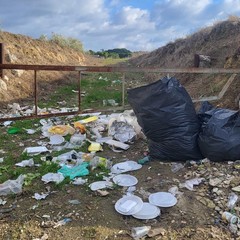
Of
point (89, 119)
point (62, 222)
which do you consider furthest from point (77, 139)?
point (62, 222)

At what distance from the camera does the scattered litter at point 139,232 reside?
2.25 metres

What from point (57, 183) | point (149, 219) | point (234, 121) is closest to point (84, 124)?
point (57, 183)

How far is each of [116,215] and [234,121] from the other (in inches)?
64.4

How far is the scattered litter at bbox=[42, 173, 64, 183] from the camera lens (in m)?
3.10

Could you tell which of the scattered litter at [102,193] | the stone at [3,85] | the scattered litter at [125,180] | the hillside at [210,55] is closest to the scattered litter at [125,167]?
the scattered litter at [125,180]

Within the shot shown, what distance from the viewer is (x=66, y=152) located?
4.04m

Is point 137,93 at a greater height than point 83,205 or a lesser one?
greater

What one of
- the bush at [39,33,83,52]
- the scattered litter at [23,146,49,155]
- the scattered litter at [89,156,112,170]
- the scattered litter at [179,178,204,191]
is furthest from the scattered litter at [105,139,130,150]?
the bush at [39,33,83,52]

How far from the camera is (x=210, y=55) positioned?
9078mm

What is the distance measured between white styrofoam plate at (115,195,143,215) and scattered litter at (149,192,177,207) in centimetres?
12

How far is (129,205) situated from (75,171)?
A: 0.92 m

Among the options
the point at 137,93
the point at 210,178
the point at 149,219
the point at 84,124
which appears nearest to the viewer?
the point at 149,219

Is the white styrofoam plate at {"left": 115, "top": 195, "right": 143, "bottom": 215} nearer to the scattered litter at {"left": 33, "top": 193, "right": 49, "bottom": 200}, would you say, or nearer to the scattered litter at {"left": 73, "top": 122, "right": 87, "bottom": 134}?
the scattered litter at {"left": 33, "top": 193, "right": 49, "bottom": 200}

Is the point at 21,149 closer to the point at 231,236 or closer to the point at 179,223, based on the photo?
the point at 179,223
